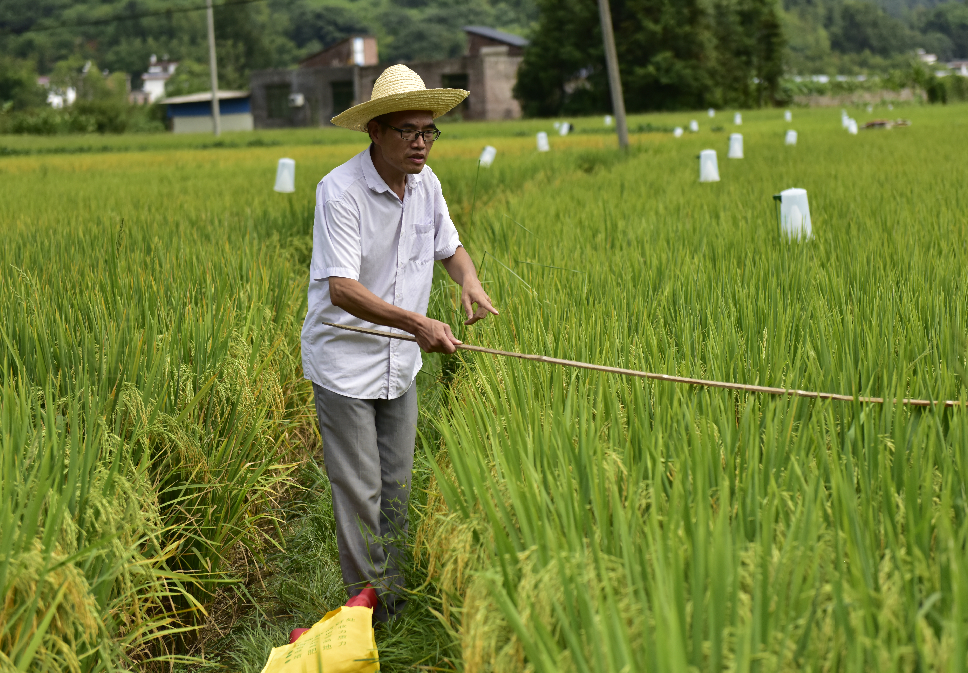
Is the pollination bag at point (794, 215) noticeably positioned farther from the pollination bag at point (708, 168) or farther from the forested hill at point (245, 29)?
the forested hill at point (245, 29)

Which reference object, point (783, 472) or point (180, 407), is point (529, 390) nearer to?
point (783, 472)

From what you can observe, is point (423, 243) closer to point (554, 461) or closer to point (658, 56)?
point (554, 461)

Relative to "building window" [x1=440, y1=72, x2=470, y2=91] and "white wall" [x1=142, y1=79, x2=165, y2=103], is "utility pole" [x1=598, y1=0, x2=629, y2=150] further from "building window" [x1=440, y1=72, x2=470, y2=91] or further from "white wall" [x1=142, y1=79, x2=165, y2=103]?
"white wall" [x1=142, y1=79, x2=165, y2=103]

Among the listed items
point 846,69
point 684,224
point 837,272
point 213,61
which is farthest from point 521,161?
point 846,69

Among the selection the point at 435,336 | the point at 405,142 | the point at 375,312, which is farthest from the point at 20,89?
the point at 435,336

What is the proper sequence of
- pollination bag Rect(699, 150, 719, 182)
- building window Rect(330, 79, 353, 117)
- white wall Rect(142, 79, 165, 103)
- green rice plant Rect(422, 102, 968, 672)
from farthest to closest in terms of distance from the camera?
1. white wall Rect(142, 79, 165, 103)
2. building window Rect(330, 79, 353, 117)
3. pollination bag Rect(699, 150, 719, 182)
4. green rice plant Rect(422, 102, 968, 672)

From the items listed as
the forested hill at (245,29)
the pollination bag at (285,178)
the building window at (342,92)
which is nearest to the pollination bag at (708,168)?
the pollination bag at (285,178)

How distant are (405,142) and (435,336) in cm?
50

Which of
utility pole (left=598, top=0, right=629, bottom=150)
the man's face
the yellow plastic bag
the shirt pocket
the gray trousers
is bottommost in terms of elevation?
the yellow plastic bag

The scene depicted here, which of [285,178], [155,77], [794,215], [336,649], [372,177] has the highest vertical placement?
[155,77]

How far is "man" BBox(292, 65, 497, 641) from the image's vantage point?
2359mm

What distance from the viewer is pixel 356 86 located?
5147 centimetres

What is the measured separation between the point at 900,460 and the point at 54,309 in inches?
101

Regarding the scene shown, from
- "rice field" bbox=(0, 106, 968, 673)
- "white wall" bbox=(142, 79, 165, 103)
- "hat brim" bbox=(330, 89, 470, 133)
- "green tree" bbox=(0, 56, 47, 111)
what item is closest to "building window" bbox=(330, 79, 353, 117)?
"green tree" bbox=(0, 56, 47, 111)
